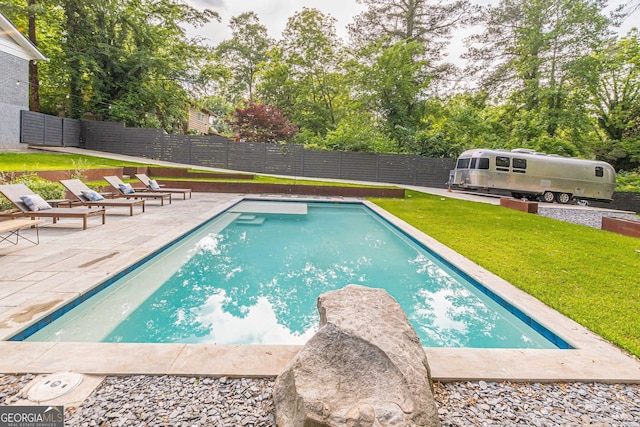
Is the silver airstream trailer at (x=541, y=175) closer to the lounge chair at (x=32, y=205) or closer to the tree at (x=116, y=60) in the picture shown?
the lounge chair at (x=32, y=205)

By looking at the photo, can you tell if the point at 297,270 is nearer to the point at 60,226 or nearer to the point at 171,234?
the point at 171,234

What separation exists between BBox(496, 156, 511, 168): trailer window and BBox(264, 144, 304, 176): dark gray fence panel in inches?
397

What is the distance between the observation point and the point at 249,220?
31.5 ft

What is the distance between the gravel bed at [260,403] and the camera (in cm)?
187

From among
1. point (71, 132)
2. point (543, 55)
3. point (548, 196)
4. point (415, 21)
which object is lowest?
point (548, 196)

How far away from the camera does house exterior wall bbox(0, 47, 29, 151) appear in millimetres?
15490

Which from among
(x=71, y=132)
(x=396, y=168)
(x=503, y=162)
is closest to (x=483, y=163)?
(x=503, y=162)

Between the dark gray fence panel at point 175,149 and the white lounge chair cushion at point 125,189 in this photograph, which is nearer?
the white lounge chair cushion at point 125,189

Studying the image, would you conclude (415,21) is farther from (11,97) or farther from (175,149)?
(11,97)

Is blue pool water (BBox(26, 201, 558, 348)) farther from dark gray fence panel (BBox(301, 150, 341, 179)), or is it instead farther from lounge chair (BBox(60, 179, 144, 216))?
dark gray fence panel (BBox(301, 150, 341, 179))

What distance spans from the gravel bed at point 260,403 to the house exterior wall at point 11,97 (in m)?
18.9

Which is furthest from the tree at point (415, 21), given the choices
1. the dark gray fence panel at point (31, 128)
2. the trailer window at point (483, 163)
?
the dark gray fence panel at point (31, 128)

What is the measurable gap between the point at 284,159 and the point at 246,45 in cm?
1924

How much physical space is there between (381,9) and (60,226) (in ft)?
79.1
